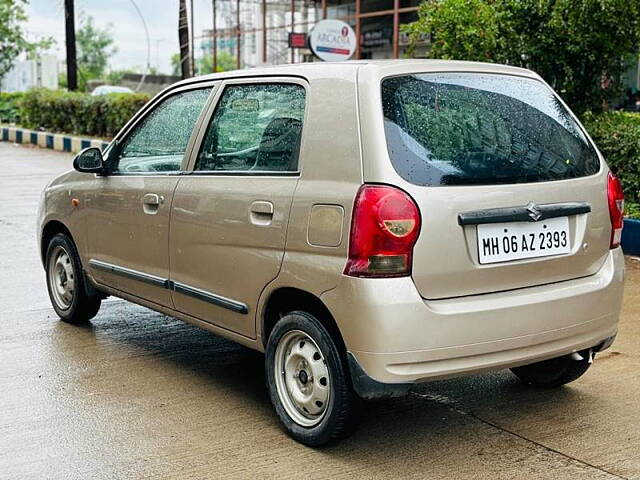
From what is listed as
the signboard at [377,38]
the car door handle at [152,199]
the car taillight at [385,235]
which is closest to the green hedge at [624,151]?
the car door handle at [152,199]

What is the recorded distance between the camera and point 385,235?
369 centimetres

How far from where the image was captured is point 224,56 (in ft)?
247

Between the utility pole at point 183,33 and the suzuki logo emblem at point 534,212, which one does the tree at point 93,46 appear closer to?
the utility pole at point 183,33

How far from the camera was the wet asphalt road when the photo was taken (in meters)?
3.90

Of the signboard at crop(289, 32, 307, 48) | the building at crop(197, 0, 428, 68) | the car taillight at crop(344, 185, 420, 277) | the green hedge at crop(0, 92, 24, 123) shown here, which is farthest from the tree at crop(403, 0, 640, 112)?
the green hedge at crop(0, 92, 24, 123)

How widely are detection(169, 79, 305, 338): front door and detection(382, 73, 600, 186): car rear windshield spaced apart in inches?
21.1

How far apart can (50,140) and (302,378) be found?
2059cm

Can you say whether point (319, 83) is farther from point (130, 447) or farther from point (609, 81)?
point (609, 81)

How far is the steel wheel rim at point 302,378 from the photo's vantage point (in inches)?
159

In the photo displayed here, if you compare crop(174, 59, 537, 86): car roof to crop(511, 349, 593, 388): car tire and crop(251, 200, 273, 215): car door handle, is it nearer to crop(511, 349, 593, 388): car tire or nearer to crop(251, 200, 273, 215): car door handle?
crop(251, 200, 273, 215): car door handle

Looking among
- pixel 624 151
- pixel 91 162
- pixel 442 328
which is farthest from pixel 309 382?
pixel 624 151

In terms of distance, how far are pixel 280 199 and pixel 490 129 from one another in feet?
3.14

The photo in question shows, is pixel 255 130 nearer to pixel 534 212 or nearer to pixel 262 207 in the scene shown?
pixel 262 207

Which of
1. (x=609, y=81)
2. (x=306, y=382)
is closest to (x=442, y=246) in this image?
(x=306, y=382)
